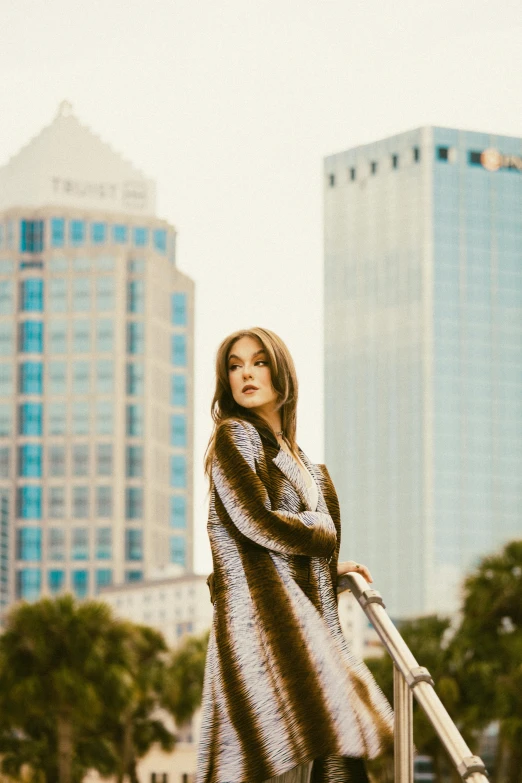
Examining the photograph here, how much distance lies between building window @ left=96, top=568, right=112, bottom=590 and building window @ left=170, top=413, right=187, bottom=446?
38.5ft

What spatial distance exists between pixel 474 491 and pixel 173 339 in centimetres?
2831

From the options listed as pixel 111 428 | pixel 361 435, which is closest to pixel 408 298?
pixel 361 435

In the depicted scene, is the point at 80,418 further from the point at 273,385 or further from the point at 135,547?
the point at 273,385

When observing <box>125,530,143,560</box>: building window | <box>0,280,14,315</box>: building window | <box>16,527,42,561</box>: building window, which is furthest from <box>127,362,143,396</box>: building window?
<box>16,527,42,561</box>: building window

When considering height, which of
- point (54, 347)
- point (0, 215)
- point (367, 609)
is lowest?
point (367, 609)

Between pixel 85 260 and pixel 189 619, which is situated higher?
pixel 85 260

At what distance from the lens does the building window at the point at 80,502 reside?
113000 millimetres

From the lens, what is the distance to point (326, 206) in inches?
5694

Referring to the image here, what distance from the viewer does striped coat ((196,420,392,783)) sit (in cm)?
368

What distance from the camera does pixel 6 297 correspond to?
11744 centimetres

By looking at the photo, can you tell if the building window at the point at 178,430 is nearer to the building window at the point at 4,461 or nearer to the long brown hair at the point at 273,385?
the building window at the point at 4,461

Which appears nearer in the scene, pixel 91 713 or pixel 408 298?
pixel 91 713

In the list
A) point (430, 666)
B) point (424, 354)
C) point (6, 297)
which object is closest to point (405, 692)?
point (430, 666)

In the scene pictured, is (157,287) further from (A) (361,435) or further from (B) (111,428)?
(A) (361,435)
